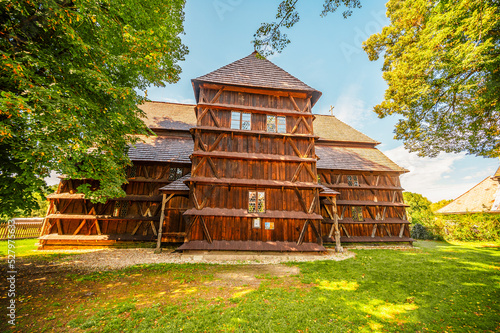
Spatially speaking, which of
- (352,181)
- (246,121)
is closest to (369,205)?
(352,181)

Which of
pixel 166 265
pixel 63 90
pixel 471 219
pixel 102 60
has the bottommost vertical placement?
pixel 166 265

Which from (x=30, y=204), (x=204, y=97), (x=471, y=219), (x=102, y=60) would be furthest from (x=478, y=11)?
(x=471, y=219)

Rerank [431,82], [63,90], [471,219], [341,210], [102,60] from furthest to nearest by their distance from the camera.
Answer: [471,219] → [341,210] → [431,82] → [102,60] → [63,90]

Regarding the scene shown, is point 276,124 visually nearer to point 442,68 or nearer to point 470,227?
point 442,68

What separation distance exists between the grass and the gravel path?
126cm

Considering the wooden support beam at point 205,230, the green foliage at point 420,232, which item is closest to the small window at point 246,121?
the wooden support beam at point 205,230

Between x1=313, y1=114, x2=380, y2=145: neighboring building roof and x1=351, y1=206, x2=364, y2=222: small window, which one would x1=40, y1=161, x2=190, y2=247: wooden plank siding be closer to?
x1=351, y1=206, x2=364, y2=222: small window

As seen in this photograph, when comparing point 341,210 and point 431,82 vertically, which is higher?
point 431,82

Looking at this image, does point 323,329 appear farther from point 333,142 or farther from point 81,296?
point 333,142

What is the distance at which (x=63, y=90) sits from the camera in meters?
5.73

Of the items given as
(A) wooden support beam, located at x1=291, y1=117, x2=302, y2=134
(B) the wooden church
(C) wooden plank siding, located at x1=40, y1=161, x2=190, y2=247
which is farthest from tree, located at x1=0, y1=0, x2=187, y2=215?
(A) wooden support beam, located at x1=291, y1=117, x2=302, y2=134

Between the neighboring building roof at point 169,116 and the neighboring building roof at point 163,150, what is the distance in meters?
1.28

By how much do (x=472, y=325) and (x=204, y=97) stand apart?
1358cm

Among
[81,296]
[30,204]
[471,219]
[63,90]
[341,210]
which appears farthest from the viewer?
[471,219]
